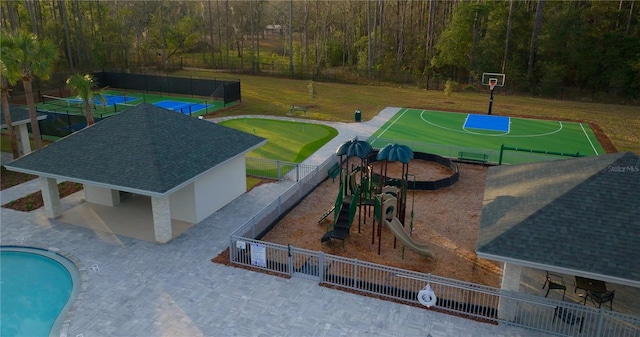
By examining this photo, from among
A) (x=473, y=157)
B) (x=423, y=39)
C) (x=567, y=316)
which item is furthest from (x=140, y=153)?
(x=423, y=39)

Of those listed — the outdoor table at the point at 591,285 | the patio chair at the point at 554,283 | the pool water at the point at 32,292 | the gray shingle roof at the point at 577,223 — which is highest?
the gray shingle roof at the point at 577,223

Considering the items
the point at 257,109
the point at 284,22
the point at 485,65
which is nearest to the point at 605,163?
the point at 257,109

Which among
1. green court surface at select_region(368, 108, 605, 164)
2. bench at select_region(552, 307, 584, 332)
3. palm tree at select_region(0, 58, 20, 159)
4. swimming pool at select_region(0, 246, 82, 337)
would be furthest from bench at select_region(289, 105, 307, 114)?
bench at select_region(552, 307, 584, 332)

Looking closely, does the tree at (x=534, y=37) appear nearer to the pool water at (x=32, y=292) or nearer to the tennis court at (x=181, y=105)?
the tennis court at (x=181, y=105)

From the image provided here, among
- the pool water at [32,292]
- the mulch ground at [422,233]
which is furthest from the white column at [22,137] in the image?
the mulch ground at [422,233]

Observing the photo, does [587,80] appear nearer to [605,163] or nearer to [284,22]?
[605,163]

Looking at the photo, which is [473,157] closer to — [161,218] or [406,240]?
[406,240]
